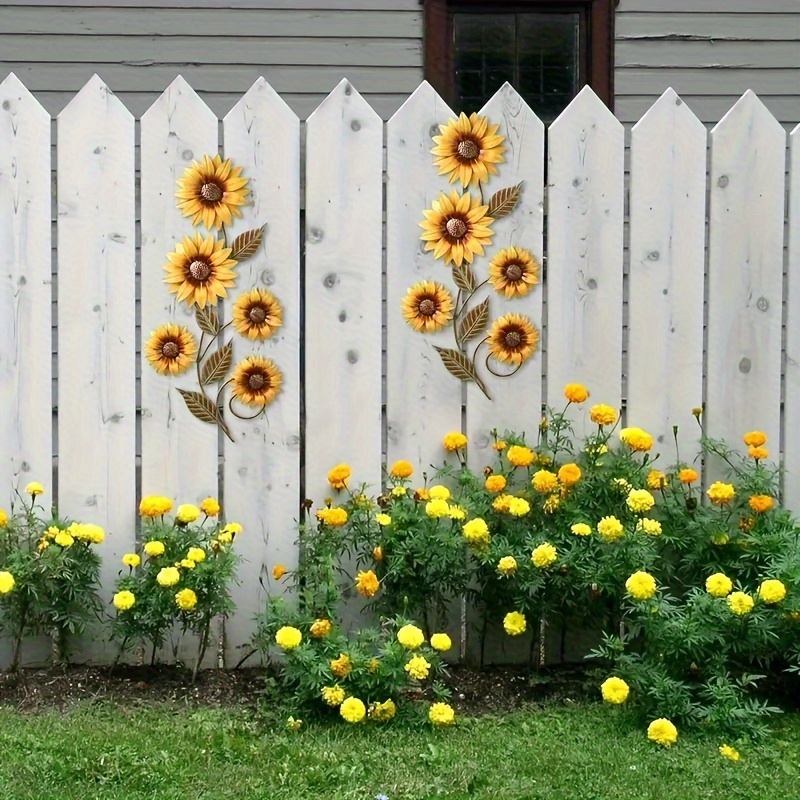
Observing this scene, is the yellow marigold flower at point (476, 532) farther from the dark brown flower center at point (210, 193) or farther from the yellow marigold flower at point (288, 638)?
the dark brown flower center at point (210, 193)

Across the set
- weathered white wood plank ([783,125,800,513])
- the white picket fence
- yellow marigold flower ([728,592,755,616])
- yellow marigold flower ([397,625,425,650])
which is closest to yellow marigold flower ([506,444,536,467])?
the white picket fence

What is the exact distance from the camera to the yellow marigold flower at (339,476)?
10.4 feet

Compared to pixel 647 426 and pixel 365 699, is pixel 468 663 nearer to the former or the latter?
pixel 365 699

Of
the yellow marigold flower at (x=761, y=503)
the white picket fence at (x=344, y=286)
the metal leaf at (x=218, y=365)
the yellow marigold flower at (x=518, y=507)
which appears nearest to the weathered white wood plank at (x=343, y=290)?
the white picket fence at (x=344, y=286)

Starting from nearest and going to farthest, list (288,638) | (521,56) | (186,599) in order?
(288,638) → (186,599) → (521,56)

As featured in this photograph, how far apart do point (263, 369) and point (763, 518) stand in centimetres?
177

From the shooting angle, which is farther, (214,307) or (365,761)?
(214,307)

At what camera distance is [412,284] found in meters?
3.23

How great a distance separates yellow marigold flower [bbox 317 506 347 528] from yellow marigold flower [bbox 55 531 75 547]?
2.63ft

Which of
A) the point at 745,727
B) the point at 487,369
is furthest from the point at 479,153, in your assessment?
the point at 745,727

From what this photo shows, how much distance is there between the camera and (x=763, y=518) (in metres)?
3.13

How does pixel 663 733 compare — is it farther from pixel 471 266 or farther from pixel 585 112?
pixel 585 112

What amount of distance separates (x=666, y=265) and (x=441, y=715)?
1716mm

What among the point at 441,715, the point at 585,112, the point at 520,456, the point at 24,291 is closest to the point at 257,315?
the point at 24,291
